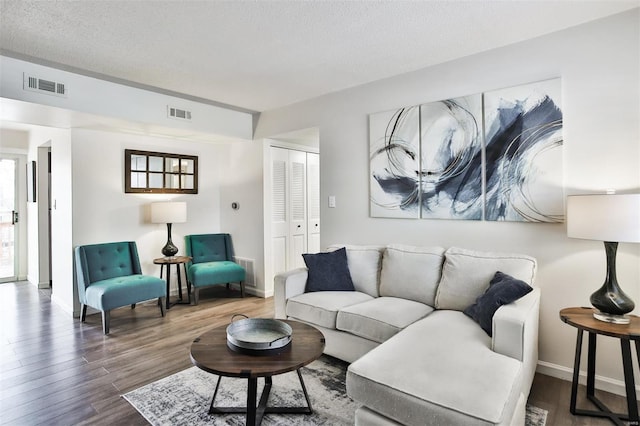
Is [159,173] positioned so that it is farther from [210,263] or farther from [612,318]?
[612,318]

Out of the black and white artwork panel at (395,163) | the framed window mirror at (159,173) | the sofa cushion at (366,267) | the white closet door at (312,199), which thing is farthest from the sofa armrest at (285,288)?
the framed window mirror at (159,173)

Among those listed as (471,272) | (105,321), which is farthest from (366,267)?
(105,321)

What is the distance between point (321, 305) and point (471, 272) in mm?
1168

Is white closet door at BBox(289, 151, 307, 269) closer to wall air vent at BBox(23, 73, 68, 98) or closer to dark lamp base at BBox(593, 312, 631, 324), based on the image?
wall air vent at BBox(23, 73, 68, 98)

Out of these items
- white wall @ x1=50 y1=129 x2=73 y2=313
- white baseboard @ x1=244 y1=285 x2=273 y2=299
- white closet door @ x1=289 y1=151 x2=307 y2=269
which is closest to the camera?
white wall @ x1=50 y1=129 x2=73 y2=313

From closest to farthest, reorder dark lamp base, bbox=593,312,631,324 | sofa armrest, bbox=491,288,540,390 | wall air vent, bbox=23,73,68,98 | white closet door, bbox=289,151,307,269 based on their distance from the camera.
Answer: sofa armrest, bbox=491,288,540,390
dark lamp base, bbox=593,312,631,324
wall air vent, bbox=23,73,68,98
white closet door, bbox=289,151,307,269

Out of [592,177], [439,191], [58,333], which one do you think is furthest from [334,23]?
[58,333]

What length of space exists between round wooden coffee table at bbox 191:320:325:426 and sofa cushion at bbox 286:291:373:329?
534 millimetres

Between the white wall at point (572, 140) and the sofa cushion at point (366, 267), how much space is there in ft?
1.15

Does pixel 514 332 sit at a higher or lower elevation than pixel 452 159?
lower

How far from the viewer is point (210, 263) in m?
4.61

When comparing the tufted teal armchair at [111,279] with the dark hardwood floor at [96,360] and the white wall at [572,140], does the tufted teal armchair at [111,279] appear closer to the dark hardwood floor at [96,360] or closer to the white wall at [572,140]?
the dark hardwood floor at [96,360]

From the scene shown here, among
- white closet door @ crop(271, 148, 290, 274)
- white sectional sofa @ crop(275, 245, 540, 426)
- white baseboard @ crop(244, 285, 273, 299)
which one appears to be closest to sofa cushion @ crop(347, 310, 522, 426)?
white sectional sofa @ crop(275, 245, 540, 426)

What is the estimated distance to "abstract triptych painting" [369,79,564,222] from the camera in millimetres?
2516
